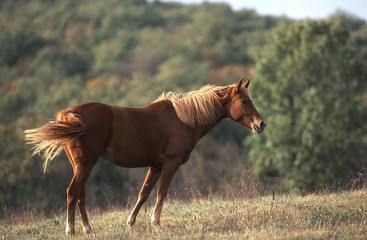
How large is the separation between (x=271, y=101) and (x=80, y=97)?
24261 mm

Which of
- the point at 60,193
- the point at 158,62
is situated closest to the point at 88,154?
the point at 60,193

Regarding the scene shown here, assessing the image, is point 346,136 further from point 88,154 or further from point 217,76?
point 217,76

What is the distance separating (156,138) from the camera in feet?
24.3

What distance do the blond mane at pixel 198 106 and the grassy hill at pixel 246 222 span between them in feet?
5.68

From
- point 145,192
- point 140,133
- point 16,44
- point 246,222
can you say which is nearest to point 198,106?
point 140,133

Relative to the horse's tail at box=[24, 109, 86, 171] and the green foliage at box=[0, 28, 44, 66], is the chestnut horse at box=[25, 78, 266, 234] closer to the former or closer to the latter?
the horse's tail at box=[24, 109, 86, 171]

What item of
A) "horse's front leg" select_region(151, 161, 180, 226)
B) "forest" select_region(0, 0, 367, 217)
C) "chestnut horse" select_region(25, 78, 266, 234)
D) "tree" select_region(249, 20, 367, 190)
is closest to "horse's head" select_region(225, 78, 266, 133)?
"chestnut horse" select_region(25, 78, 266, 234)

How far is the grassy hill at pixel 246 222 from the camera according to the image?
6.39 m

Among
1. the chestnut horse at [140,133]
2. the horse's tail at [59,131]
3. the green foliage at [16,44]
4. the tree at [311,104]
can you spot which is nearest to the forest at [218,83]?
the tree at [311,104]

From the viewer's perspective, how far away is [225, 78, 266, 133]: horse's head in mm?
7836

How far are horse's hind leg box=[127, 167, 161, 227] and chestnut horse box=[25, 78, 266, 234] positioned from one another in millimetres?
18

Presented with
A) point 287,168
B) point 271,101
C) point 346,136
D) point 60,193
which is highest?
point 271,101

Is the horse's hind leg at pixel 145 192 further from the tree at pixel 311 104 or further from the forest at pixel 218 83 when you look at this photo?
the tree at pixel 311 104

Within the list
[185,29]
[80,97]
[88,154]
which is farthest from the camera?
[185,29]
